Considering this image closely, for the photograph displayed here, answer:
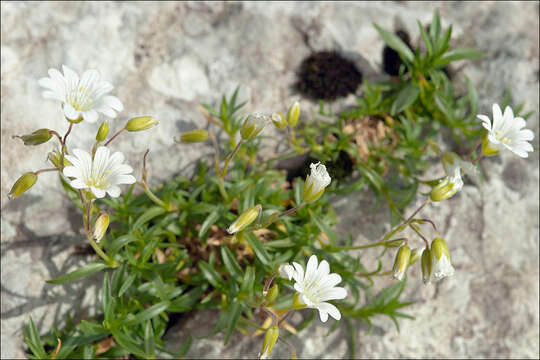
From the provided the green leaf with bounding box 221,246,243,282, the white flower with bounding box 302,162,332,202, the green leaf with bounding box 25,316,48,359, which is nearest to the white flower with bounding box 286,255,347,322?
the white flower with bounding box 302,162,332,202

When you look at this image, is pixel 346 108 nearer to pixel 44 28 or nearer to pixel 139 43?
pixel 139 43

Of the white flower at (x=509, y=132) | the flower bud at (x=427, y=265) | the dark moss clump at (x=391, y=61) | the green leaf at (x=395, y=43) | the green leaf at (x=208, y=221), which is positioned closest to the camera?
the flower bud at (x=427, y=265)

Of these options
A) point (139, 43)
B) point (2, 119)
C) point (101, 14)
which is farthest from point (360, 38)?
point (2, 119)

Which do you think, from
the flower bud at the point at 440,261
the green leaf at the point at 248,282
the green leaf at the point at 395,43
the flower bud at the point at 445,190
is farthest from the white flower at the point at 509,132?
the green leaf at the point at 248,282

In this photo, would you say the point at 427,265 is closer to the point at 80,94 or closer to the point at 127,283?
the point at 127,283

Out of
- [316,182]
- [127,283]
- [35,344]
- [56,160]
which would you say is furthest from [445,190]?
[35,344]

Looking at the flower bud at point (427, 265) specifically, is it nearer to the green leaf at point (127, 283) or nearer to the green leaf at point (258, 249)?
the green leaf at point (258, 249)
